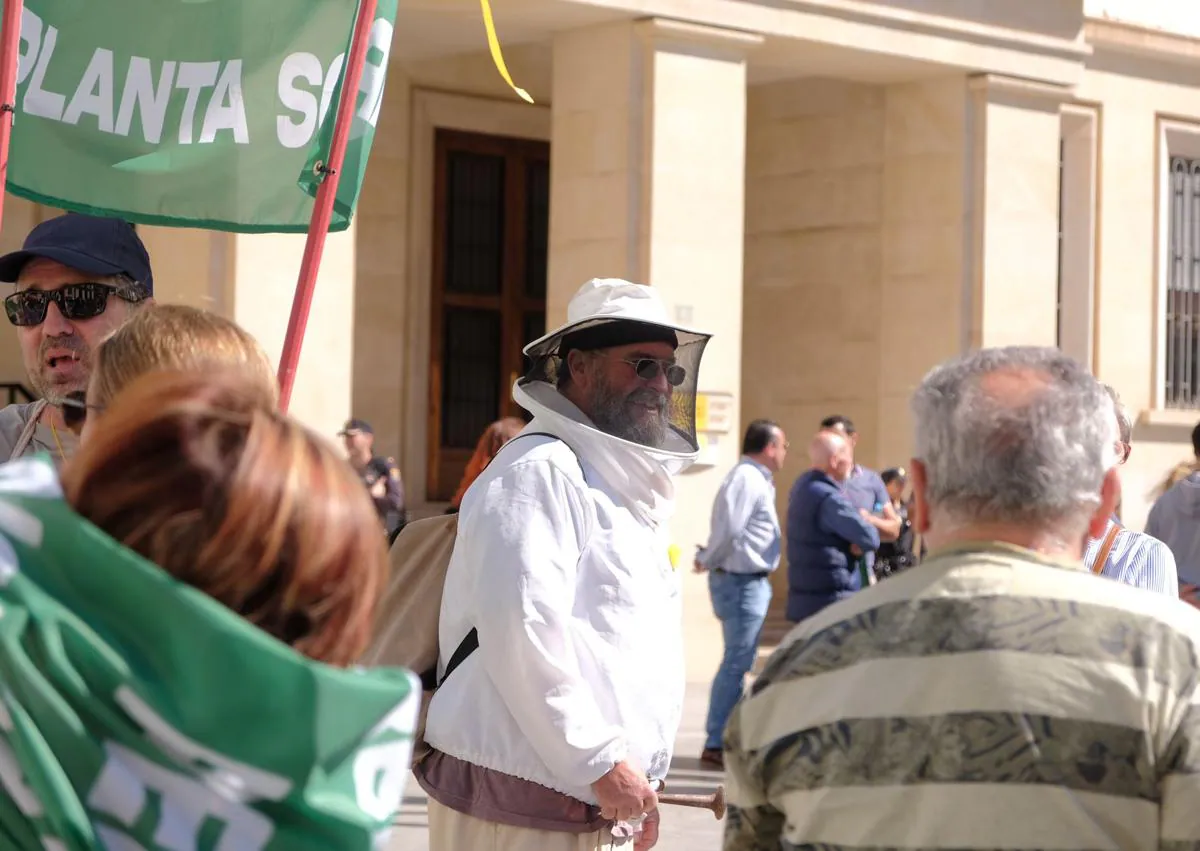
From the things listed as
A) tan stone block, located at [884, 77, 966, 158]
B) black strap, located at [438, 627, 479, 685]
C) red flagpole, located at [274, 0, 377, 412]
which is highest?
tan stone block, located at [884, 77, 966, 158]

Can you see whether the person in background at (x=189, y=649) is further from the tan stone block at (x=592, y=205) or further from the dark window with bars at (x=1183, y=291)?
the dark window with bars at (x=1183, y=291)

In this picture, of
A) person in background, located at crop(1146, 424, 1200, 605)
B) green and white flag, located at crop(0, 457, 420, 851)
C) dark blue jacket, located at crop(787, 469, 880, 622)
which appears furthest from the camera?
dark blue jacket, located at crop(787, 469, 880, 622)

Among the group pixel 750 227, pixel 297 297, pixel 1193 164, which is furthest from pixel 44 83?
pixel 1193 164

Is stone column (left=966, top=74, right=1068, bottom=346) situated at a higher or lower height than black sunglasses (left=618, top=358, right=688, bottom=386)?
higher

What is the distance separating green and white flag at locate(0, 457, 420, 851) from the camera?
1.64m

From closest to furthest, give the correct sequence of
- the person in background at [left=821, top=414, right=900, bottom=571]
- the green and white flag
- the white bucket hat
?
the green and white flag
the white bucket hat
the person in background at [left=821, top=414, right=900, bottom=571]

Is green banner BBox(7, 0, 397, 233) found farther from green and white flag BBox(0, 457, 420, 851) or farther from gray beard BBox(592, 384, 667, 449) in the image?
green and white flag BBox(0, 457, 420, 851)

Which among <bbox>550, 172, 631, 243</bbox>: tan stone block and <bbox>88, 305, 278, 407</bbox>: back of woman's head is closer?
<bbox>88, 305, 278, 407</bbox>: back of woman's head

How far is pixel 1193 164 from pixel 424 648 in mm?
14392

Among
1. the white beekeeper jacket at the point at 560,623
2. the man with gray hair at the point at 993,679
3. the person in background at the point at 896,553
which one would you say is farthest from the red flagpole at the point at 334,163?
the person in background at the point at 896,553

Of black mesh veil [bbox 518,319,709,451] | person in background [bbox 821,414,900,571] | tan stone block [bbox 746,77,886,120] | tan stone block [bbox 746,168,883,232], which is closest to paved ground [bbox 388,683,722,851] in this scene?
person in background [bbox 821,414,900,571]

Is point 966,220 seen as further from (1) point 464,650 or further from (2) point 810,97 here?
(1) point 464,650

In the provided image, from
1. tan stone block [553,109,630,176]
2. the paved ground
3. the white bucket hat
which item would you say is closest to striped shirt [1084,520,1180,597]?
the white bucket hat

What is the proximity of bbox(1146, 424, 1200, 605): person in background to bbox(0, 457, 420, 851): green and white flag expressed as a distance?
6.13 m
